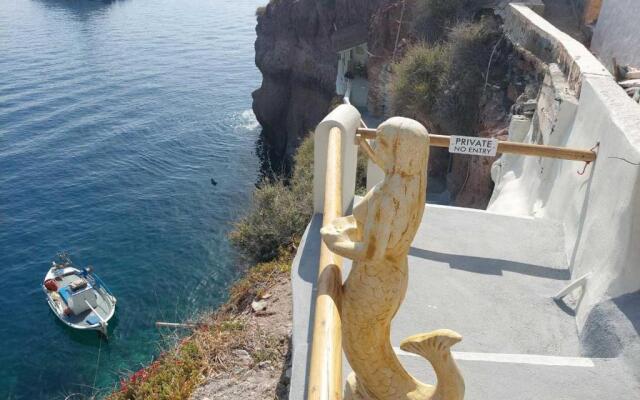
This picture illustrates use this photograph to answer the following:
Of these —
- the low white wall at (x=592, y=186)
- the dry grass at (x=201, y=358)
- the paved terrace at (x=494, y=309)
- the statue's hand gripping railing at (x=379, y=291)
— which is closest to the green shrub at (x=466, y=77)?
the low white wall at (x=592, y=186)

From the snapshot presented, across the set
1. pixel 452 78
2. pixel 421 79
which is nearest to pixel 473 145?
pixel 452 78

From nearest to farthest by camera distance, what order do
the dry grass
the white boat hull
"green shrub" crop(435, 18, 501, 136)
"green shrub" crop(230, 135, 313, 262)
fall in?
1. the dry grass
2. "green shrub" crop(230, 135, 313, 262)
3. "green shrub" crop(435, 18, 501, 136)
4. the white boat hull

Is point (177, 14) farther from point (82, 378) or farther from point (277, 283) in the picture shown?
point (277, 283)

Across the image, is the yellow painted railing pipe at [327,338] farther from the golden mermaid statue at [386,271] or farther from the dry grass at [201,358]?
the dry grass at [201,358]

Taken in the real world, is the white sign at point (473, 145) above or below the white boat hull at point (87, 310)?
above

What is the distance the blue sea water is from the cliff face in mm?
2461

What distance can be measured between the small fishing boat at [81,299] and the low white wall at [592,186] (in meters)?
14.8

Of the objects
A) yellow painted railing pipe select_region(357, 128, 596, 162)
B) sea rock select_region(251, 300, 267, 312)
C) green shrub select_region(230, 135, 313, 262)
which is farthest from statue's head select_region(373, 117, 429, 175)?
green shrub select_region(230, 135, 313, 262)

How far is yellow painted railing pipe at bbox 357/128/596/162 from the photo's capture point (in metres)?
4.97

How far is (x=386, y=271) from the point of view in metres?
2.14

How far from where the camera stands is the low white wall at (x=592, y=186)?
3941 mm

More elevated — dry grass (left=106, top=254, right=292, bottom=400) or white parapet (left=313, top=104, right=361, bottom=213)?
white parapet (left=313, top=104, right=361, bottom=213)

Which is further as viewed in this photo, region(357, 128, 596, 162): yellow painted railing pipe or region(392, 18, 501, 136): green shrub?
region(392, 18, 501, 136): green shrub

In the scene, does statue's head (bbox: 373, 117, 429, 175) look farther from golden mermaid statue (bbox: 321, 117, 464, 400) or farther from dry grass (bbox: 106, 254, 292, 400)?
dry grass (bbox: 106, 254, 292, 400)
